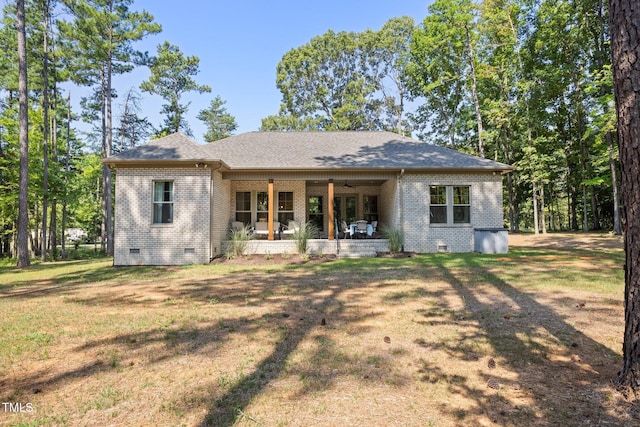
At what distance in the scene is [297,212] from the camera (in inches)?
611

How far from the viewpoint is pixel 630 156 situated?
2660 mm

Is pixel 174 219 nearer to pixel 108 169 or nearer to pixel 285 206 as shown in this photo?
pixel 285 206

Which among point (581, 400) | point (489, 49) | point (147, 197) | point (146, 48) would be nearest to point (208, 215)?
point (147, 197)

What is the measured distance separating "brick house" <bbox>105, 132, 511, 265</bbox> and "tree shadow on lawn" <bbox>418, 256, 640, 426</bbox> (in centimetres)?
837

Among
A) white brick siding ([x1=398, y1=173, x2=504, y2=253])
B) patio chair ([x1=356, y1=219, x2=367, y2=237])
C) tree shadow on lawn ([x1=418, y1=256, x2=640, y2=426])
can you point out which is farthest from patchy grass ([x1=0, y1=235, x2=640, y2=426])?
patio chair ([x1=356, y1=219, x2=367, y2=237])

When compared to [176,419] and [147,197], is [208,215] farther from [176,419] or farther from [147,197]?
[176,419]

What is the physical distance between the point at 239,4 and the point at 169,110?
1901cm

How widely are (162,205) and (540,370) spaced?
11937mm

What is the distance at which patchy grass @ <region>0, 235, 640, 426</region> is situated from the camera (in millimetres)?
2561

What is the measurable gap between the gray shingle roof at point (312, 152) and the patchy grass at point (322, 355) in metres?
6.61

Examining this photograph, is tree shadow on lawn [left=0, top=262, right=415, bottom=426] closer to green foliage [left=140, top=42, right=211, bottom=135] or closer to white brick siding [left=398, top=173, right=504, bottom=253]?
white brick siding [left=398, top=173, right=504, bottom=253]

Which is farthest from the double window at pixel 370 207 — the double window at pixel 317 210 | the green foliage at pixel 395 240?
the green foliage at pixel 395 240

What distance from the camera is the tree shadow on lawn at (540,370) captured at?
246 cm

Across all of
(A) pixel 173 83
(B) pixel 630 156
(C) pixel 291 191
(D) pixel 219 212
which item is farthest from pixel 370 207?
(A) pixel 173 83
